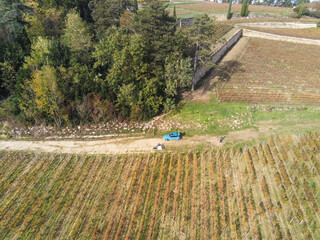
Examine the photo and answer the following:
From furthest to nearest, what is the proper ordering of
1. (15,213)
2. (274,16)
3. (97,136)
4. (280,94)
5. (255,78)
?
(274,16)
(255,78)
(280,94)
(97,136)
(15,213)

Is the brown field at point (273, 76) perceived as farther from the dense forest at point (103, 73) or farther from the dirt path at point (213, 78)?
the dense forest at point (103, 73)

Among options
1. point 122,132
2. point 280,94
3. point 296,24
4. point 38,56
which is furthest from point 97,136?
point 296,24

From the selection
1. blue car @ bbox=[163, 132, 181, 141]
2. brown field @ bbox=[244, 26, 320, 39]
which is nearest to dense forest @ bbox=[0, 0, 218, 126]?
blue car @ bbox=[163, 132, 181, 141]

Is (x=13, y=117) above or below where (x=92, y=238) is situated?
above

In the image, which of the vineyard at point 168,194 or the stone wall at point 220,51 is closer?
the vineyard at point 168,194

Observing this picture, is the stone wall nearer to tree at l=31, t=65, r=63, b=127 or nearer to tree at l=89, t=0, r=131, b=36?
tree at l=89, t=0, r=131, b=36

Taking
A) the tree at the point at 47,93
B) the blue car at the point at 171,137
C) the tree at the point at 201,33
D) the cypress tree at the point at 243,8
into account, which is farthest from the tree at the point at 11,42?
the cypress tree at the point at 243,8

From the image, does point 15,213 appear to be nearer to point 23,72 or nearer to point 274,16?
point 23,72
